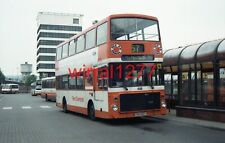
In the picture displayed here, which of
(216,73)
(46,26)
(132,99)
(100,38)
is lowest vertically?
(132,99)

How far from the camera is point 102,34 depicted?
16.5 metres

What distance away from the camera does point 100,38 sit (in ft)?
54.9

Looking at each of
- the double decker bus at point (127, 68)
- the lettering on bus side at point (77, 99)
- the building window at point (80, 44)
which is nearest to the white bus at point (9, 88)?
the lettering on bus side at point (77, 99)

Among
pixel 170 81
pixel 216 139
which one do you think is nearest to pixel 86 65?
pixel 170 81

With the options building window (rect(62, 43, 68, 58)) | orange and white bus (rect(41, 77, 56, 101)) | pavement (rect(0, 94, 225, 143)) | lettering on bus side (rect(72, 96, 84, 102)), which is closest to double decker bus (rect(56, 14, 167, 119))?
pavement (rect(0, 94, 225, 143))

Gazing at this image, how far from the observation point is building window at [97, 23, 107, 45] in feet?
53.0

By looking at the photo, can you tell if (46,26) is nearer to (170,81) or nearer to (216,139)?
(170,81)

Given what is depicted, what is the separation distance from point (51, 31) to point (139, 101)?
123101 millimetres

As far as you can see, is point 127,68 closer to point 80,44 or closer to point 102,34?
point 102,34

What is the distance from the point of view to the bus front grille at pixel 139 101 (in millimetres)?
15305

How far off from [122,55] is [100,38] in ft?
5.62

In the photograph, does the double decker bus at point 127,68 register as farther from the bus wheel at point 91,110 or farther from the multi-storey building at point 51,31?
the multi-storey building at point 51,31

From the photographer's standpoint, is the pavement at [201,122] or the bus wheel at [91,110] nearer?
the pavement at [201,122]

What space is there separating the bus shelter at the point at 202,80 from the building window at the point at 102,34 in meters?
3.90
